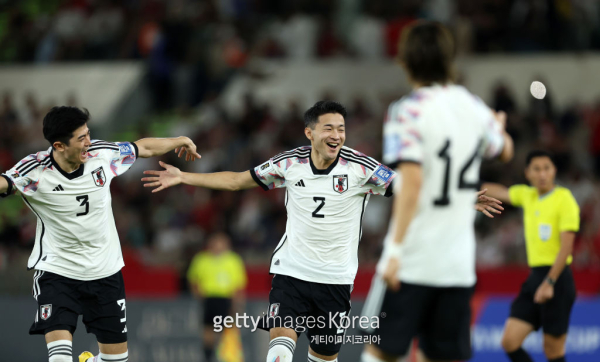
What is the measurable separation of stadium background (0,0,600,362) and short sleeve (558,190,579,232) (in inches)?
177

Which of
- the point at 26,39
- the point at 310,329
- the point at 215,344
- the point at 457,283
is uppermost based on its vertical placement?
the point at 26,39

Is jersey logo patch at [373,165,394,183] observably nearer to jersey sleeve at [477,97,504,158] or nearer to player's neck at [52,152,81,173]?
jersey sleeve at [477,97,504,158]

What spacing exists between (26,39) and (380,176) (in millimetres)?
15490

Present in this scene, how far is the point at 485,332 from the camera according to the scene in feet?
40.6

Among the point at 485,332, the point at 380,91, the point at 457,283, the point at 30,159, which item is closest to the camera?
the point at 457,283

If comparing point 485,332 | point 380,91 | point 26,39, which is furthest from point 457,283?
point 26,39

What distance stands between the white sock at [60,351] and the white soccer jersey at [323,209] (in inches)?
71.0

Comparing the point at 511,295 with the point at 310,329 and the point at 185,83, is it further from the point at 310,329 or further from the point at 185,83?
the point at 185,83

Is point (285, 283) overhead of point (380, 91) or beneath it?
beneath

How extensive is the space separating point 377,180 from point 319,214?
0.58 m

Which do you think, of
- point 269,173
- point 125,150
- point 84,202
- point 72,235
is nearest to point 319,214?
point 269,173

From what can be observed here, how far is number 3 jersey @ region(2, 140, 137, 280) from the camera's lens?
692 cm

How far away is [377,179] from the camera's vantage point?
716cm

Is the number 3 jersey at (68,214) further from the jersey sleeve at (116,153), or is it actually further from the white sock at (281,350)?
the white sock at (281,350)
